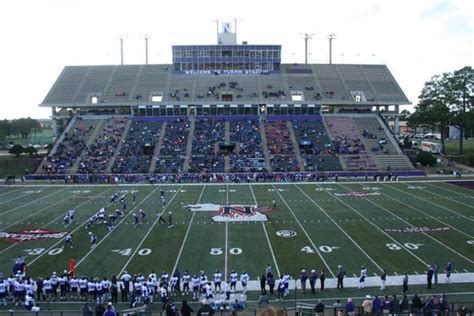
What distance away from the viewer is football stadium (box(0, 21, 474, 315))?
624 inches

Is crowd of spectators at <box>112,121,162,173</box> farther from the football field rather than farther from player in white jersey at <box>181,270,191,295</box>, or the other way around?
player in white jersey at <box>181,270,191,295</box>

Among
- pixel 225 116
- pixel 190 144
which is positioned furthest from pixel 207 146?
pixel 225 116

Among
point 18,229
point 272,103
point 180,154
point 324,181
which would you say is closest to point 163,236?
point 18,229

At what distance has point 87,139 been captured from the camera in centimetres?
5847

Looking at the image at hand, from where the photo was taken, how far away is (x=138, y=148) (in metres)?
55.7

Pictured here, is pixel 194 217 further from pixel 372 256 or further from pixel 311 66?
pixel 311 66

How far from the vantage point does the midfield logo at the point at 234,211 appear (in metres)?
27.2

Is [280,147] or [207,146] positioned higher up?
[207,146]

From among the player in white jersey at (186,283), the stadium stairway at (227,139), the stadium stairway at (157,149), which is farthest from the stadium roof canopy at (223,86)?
the player in white jersey at (186,283)

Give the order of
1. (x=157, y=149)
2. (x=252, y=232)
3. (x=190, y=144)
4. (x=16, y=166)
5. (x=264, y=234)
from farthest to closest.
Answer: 1. (x=190, y=144)
2. (x=157, y=149)
3. (x=16, y=166)
4. (x=252, y=232)
5. (x=264, y=234)

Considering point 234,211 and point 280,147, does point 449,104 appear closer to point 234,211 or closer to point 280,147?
point 280,147

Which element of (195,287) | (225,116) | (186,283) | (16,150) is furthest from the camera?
(225,116)

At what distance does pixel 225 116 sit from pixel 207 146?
9.36 m

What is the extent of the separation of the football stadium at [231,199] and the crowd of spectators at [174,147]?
0.81 feet
